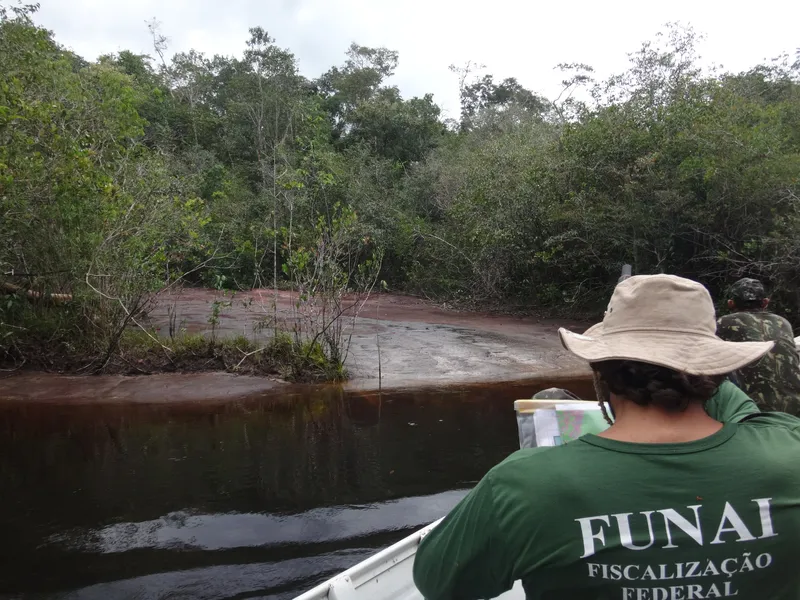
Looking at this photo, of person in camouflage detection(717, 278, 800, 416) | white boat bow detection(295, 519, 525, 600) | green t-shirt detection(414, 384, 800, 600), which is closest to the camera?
green t-shirt detection(414, 384, 800, 600)

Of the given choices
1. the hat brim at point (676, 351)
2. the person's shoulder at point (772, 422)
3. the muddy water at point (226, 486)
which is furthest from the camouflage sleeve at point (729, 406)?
the muddy water at point (226, 486)

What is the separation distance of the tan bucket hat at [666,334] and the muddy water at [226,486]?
333 cm

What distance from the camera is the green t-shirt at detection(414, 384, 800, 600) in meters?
1.09

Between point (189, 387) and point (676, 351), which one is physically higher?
point (676, 351)

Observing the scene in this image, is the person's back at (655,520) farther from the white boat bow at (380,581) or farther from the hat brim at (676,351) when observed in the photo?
the white boat bow at (380,581)

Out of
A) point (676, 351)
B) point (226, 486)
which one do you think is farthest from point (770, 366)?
point (226, 486)

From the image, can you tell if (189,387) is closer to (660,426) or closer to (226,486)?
(226,486)

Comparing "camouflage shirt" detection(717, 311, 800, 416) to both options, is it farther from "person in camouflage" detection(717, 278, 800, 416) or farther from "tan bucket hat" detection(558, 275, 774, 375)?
"tan bucket hat" detection(558, 275, 774, 375)

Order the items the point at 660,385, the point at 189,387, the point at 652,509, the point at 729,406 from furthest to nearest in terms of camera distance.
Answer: the point at 189,387 < the point at 729,406 < the point at 660,385 < the point at 652,509

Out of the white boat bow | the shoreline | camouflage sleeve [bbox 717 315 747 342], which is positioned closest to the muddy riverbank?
the shoreline

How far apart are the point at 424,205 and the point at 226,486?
20.1 m

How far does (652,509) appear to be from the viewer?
1.08 m

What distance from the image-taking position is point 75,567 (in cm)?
418

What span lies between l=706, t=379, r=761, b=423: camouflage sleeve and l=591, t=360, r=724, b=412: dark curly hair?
193 millimetres
